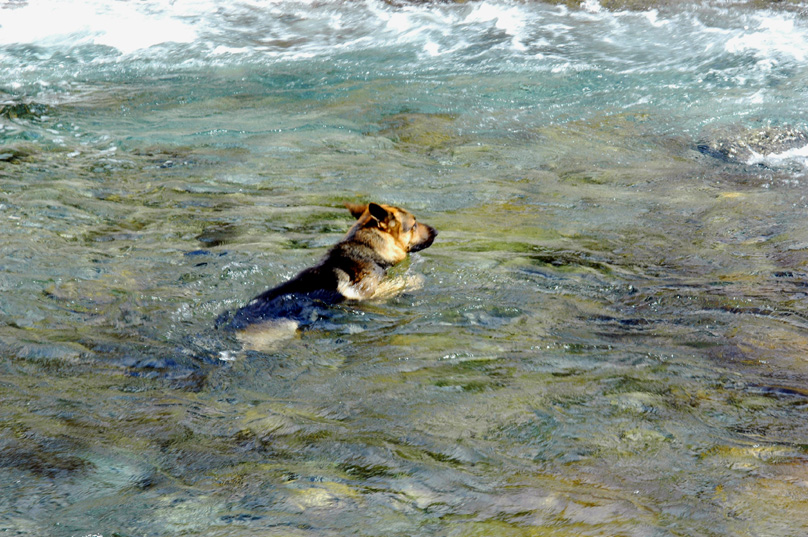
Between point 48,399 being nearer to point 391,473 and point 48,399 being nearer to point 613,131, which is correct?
point 391,473

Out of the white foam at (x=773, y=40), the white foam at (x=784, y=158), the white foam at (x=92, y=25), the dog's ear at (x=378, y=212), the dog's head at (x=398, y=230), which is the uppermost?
the white foam at (x=92, y=25)

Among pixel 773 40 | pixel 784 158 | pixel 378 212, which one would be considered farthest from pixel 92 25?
pixel 784 158

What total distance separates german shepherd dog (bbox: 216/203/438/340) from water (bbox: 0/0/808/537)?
189mm

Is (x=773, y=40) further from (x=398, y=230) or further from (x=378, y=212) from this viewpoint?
(x=378, y=212)

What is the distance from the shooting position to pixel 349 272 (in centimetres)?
559

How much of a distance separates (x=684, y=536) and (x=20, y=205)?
20.1ft

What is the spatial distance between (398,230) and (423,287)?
0.72 m

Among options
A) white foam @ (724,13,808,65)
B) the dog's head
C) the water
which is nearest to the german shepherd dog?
the dog's head

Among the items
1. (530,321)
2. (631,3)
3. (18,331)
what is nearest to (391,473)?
(530,321)

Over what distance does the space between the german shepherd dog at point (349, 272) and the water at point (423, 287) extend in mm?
189

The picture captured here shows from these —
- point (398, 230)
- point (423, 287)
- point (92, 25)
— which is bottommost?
point (423, 287)

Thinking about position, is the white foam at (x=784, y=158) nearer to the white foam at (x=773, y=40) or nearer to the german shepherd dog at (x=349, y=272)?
the white foam at (x=773, y=40)

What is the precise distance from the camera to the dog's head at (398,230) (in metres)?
6.09

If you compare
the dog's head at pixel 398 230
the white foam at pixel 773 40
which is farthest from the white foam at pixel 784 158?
the dog's head at pixel 398 230
